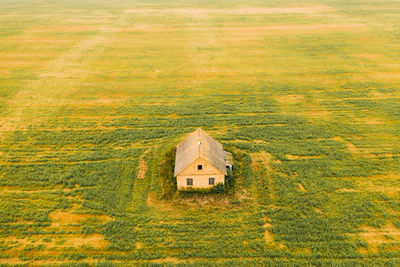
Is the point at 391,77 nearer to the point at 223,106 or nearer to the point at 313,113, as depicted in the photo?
the point at 313,113

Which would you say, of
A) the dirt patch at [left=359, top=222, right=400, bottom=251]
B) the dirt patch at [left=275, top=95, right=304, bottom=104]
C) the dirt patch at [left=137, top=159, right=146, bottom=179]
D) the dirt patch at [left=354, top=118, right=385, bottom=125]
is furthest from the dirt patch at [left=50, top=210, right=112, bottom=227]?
the dirt patch at [left=354, top=118, right=385, bottom=125]

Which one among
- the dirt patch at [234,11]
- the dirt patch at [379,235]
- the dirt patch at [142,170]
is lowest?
the dirt patch at [379,235]

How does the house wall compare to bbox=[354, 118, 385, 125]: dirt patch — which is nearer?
the house wall

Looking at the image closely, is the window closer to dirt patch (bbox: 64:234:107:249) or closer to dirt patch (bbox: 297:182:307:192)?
dirt patch (bbox: 297:182:307:192)

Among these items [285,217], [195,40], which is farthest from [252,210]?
[195,40]

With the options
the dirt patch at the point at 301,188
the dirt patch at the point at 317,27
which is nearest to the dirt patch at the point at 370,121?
the dirt patch at the point at 301,188

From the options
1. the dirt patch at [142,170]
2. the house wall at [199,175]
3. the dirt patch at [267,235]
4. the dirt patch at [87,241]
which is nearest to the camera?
the dirt patch at [87,241]

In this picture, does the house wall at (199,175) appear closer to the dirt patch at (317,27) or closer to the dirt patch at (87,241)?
the dirt patch at (87,241)

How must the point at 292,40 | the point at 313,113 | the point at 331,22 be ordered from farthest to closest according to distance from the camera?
the point at 331,22 → the point at 292,40 → the point at 313,113

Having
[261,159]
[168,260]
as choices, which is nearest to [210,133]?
[261,159]
